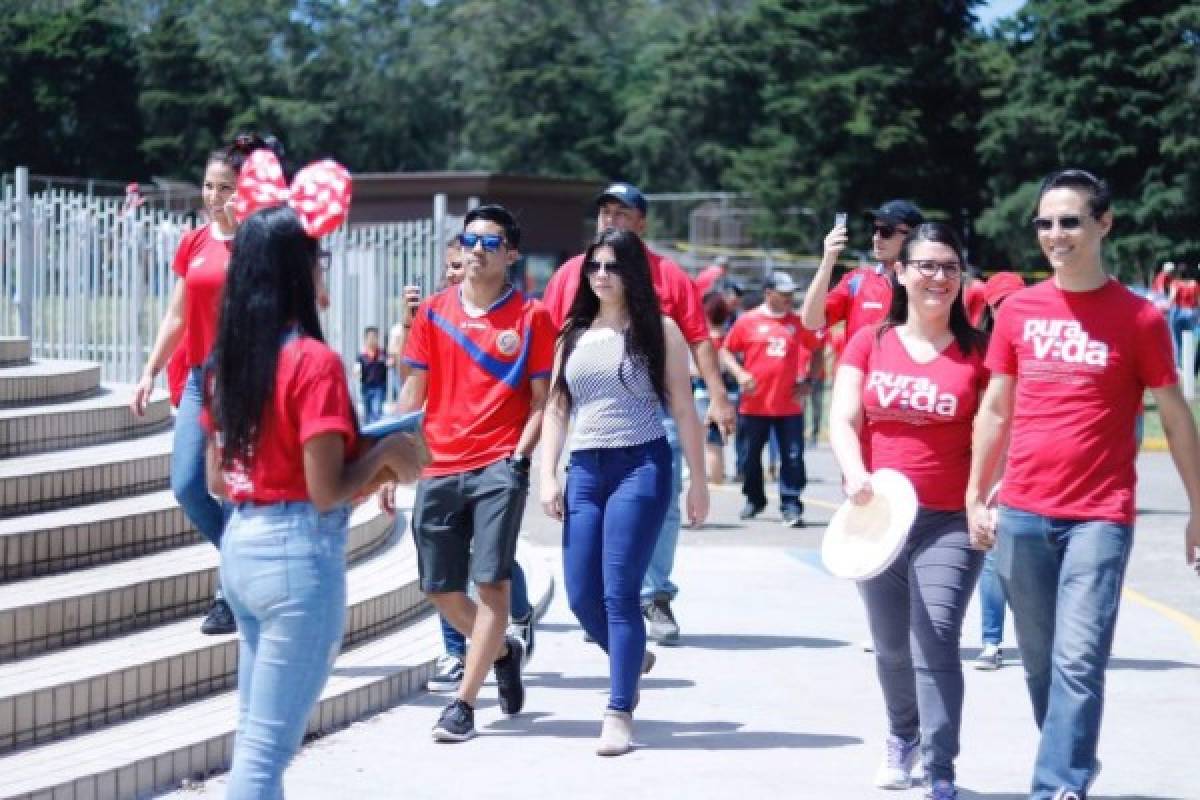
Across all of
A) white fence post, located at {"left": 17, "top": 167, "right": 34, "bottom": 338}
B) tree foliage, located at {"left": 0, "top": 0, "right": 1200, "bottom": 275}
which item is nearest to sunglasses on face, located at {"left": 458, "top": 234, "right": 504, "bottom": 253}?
white fence post, located at {"left": 17, "top": 167, "right": 34, "bottom": 338}

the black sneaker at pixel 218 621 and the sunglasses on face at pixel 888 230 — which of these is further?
the sunglasses on face at pixel 888 230

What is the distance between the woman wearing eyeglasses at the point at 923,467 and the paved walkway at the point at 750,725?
392mm

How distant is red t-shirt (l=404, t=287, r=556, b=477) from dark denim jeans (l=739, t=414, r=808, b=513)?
735 centimetres

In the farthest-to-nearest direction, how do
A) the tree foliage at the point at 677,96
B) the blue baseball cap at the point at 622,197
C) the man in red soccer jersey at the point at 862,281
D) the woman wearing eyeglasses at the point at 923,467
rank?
the tree foliage at the point at 677,96, the blue baseball cap at the point at 622,197, the man in red soccer jersey at the point at 862,281, the woman wearing eyeglasses at the point at 923,467

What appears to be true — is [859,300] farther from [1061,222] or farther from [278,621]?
[278,621]

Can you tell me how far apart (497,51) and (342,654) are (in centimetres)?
8039

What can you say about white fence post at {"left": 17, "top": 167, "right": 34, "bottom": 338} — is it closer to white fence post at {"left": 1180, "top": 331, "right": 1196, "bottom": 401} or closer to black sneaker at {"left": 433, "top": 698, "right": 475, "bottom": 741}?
black sneaker at {"left": 433, "top": 698, "right": 475, "bottom": 741}

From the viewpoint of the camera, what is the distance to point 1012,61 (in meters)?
52.5

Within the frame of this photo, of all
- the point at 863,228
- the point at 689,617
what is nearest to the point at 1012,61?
the point at 863,228

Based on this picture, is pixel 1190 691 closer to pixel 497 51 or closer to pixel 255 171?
pixel 255 171

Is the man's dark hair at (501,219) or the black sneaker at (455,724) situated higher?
the man's dark hair at (501,219)

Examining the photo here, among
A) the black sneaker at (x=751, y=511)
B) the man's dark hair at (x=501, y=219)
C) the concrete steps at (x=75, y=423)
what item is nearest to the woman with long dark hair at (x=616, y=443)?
the man's dark hair at (x=501, y=219)

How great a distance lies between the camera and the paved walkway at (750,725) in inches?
261

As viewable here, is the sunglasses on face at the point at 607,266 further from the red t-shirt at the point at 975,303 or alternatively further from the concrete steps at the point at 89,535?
the concrete steps at the point at 89,535
